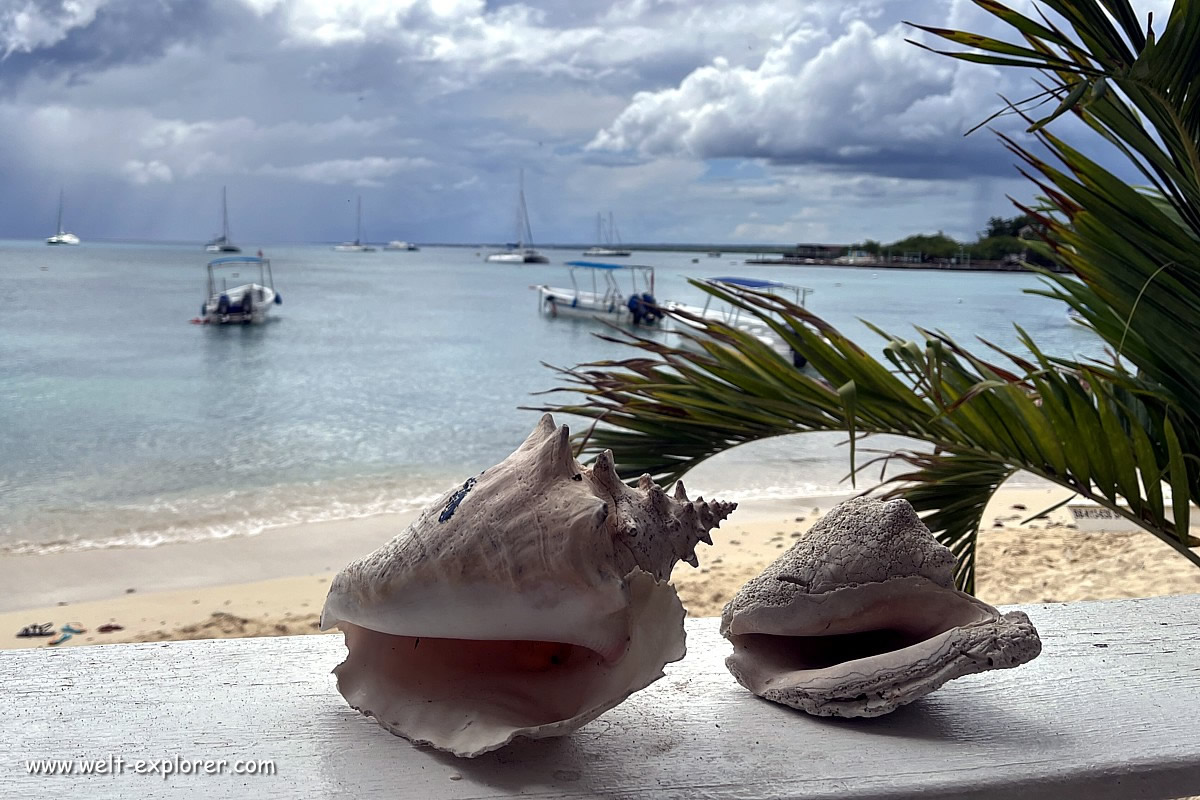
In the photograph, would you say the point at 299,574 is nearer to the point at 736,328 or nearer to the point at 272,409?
the point at 736,328

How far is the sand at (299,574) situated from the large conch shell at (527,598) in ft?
11.6

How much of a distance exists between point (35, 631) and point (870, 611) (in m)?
5.14

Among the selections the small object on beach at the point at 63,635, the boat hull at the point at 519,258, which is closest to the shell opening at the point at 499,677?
the small object on beach at the point at 63,635

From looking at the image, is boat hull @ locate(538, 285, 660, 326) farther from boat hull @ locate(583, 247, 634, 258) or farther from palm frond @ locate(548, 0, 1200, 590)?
boat hull @ locate(583, 247, 634, 258)

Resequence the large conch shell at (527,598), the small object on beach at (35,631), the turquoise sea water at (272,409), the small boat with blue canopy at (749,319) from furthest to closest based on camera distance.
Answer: the turquoise sea water at (272,409) → the small object on beach at (35,631) → the small boat with blue canopy at (749,319) → the large conch shell at (527,598)

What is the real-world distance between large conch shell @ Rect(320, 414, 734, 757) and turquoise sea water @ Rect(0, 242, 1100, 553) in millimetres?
1619

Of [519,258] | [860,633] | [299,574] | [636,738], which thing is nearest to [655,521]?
[636,738]

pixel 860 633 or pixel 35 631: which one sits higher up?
pixel 860 633

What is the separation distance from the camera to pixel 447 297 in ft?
129

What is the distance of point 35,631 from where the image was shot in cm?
490

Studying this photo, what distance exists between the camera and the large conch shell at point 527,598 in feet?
2.96

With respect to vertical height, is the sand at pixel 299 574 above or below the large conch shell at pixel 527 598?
below

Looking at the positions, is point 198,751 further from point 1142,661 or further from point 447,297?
point 447,297

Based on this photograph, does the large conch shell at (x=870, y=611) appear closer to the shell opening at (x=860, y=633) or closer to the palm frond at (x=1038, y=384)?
the shell opening at (x=860, y=633)
